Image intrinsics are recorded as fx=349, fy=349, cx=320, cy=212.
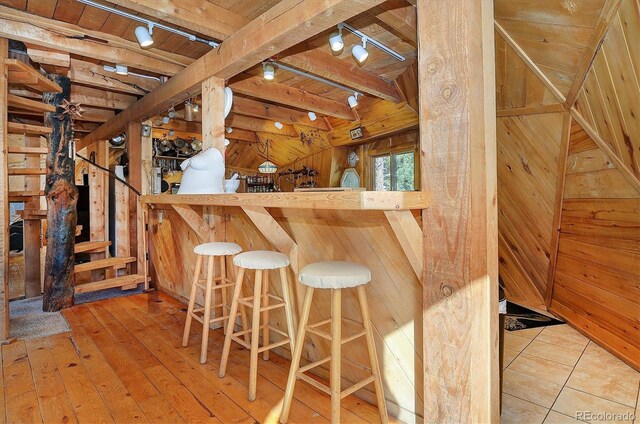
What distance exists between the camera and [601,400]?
71.2 inches

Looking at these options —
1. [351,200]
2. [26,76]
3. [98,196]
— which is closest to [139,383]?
[351,200]

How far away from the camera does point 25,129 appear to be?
3.02 meters

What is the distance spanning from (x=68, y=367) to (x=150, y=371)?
1.76 ft

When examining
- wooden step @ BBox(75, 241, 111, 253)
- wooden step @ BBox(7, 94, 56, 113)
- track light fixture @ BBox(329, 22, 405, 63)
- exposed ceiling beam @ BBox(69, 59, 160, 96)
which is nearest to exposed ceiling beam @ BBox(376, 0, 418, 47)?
track light fixture @ BBox(329, 22, 405, 63)

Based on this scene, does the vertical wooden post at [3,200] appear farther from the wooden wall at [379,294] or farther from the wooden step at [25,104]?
the wooden wall at [379,294]

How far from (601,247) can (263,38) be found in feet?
8.50

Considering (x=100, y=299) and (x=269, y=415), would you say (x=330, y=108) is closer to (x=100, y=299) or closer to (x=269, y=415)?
(x=100, y=299)

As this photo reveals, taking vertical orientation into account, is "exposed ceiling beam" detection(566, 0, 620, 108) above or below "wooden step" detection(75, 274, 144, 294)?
above

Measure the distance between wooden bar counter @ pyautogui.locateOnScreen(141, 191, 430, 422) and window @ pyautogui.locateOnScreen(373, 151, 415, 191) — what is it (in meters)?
3.57

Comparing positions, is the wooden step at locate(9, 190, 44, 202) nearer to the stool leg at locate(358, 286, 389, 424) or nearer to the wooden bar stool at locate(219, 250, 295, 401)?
the wooden bar stool at locate(219, 250, 295, 401)

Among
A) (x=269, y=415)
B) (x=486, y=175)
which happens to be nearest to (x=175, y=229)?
(x=269, y=415)

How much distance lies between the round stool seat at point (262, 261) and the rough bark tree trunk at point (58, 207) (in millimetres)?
2417

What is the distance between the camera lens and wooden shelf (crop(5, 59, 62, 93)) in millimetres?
2561

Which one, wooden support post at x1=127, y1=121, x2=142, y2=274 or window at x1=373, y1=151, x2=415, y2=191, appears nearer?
wooden support post at x1=127, y1=121, x2=142, y2=274
